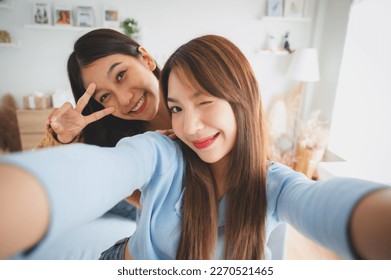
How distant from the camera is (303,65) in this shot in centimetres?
65

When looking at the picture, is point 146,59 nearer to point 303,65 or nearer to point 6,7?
point 6,7

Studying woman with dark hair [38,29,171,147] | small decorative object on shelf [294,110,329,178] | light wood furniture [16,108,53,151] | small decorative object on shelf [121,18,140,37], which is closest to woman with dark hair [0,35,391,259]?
woman with dark hair [38,29,171,147]

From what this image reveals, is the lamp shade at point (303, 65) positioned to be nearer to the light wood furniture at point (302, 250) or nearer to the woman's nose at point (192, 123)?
the woman's nose at point (192, 123)

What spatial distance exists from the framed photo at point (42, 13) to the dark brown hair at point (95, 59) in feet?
0.31

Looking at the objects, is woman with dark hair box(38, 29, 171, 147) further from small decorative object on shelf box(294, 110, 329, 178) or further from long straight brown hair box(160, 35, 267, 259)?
small decorative object on shelf box(294, 110, 329, 178)

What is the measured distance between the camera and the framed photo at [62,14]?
51 cm

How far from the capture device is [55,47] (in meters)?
0.55

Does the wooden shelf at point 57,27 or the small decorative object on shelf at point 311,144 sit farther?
the small decorative object on shelf at point 311,144

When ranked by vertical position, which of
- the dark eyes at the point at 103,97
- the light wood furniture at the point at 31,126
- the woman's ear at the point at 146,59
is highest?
the woman's ear at the point at 146,59

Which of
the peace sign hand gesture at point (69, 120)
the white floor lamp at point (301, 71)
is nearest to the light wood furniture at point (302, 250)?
the white floor lamp at point (301, 71)
